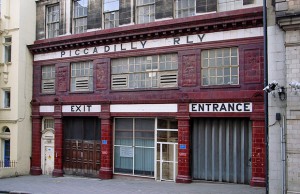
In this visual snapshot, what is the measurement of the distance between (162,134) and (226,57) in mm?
5034

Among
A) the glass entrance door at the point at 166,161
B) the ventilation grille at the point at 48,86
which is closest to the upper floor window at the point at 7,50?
the ventilation grille at the point at 48,86

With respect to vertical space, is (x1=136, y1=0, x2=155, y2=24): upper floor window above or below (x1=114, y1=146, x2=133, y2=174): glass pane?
above

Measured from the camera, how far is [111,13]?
68.5 ft

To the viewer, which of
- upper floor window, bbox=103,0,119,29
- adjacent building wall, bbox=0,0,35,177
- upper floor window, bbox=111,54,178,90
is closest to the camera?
upper floor window, bbox=111,54,178,90

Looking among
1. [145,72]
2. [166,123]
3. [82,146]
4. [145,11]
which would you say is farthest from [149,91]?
[82,146]

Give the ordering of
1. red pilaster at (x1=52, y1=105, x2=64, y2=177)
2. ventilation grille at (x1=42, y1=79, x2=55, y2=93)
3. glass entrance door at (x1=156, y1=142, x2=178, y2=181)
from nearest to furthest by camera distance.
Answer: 1. glass entrance door at (x1=156, y1=142, x2=178, y2=181)
2. red pilaster at (x1=52, y1=105, x2=64, y2=177)
3. ventilation grille at (x1=42, y1=79, x2=55, y2=93)

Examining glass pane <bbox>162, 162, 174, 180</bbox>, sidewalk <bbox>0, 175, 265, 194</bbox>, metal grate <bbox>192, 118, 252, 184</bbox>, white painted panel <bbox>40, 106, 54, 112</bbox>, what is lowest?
sidewalk <bbox>0, 175, 265, 194</bbox>

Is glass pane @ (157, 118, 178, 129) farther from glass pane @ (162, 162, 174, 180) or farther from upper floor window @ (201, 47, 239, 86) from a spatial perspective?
upper floor window @ (201, 47, 239, 86)

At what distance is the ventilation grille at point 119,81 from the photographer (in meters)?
20.2

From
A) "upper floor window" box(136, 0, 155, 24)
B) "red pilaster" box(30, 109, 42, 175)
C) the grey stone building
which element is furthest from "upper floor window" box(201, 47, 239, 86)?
"red pilaster" box(30, 109, 42, 175)

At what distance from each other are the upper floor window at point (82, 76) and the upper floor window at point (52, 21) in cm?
279

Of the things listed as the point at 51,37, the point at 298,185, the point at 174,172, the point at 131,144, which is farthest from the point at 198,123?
the point at 51,37

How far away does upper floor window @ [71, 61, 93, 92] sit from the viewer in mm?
21484

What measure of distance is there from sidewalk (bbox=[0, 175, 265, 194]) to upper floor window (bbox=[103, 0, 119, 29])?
8404 millimetres
